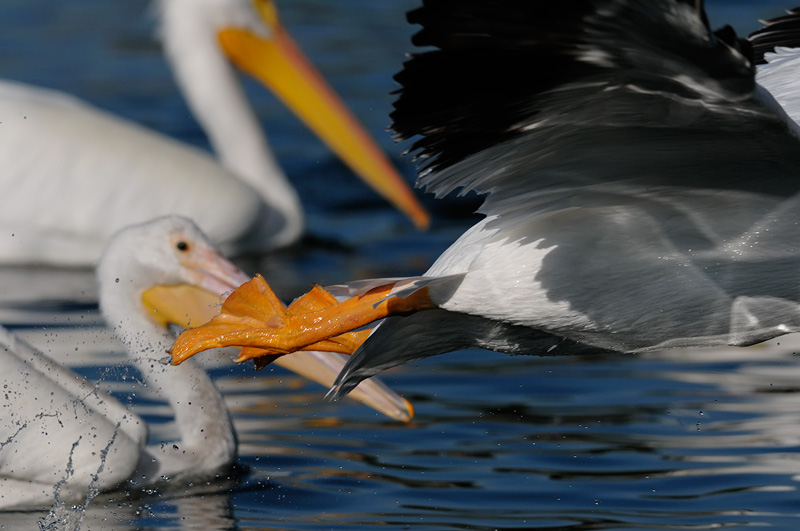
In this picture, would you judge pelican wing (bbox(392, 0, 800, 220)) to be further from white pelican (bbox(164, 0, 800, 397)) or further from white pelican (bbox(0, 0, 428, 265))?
white pelican (bbox(0, 0, 428, 265))

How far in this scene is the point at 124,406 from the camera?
4.66m

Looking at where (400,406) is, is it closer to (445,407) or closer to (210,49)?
(445,407)

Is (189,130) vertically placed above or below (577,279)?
below

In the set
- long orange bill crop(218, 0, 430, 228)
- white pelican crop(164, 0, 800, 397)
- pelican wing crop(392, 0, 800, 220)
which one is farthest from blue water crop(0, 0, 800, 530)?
pelican wing crop(392, 0, 800, 220)

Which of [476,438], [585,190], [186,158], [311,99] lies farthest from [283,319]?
[311,99]

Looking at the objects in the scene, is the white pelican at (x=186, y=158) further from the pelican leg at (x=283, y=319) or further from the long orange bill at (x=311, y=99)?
the pelican leg at (x=283, y=319)

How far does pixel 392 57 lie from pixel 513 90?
10.5 m

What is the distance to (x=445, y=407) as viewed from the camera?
17.0ft

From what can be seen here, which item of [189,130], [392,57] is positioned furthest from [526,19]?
[392,57]

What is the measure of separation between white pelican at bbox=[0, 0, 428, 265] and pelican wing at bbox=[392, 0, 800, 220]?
4.40m

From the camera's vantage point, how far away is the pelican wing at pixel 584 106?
2828 millimetres

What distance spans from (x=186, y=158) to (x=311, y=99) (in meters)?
1.03

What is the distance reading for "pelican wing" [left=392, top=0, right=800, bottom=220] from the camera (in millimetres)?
2828

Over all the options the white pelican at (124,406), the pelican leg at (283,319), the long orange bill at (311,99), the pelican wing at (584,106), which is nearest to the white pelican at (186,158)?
the long orange bill at (311,99)
